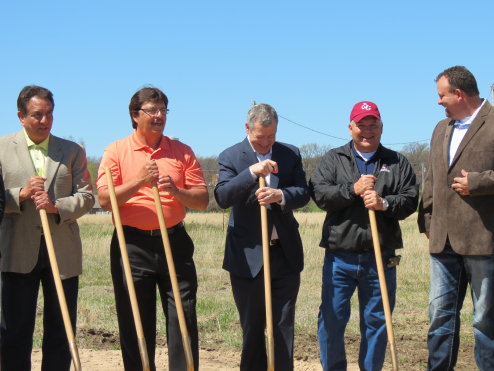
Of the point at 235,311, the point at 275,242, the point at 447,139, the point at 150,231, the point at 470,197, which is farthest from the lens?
the point at 235,311

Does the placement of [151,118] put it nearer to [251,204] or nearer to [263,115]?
[263,115]

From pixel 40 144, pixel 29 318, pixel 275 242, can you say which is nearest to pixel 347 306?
pixel 275 242

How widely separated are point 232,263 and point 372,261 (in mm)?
1012

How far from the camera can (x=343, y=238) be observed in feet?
17.7

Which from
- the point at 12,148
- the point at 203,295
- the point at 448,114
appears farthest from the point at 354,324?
the point at 12,148

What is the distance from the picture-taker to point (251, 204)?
5.48 metres

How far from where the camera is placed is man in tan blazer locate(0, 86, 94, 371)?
17.0 ft

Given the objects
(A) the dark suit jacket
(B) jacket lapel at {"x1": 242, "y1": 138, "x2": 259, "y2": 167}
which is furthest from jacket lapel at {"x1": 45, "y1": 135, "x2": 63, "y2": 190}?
(B) jacket lapel at {"x1": 242, "y1": 138, "x2": 259, "y2": 167}

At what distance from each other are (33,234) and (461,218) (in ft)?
9.69

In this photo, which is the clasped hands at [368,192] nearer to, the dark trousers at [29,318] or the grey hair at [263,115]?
the grey hair at [263,115]

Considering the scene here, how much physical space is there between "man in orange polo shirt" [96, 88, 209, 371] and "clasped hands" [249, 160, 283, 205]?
1.31 feet

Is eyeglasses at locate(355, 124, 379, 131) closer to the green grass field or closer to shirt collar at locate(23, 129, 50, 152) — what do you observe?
shirt collar at locate(23, 129, 50, 152)

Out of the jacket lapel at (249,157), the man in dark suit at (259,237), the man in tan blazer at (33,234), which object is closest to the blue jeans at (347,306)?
the man in dark suit at (259,237)

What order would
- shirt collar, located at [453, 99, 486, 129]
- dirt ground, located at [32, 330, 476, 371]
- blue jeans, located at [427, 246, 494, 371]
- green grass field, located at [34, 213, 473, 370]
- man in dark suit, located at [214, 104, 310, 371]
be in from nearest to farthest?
blue jeans, located at [427, 246, 494, 371], shirt collar, located at [453, 99, 486, 129], man in dark suit, located at [214, 104, 310, 371], dirt ground, located at [32, 330, 476, 371], green grass field, located at [34, 213, 473, 370]
